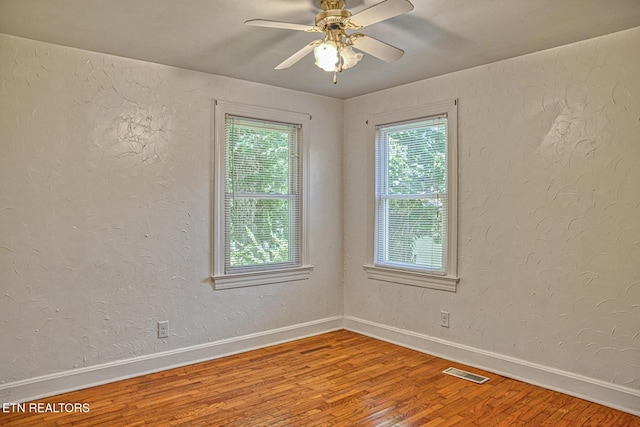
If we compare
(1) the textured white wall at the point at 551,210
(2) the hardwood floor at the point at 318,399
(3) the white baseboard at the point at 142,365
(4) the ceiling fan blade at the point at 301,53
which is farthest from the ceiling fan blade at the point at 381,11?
(3) the white baseboard at the point at 142,365

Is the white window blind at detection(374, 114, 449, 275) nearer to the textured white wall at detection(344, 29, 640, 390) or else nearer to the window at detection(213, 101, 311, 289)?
the textured white wall at detection(344, 29, 640, 390)

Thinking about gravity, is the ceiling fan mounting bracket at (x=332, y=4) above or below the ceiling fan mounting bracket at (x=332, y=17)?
above

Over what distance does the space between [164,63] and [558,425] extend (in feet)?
11.8

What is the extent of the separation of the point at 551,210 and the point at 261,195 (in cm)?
235

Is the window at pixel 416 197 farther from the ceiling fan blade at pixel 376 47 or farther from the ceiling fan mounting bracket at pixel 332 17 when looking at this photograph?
the ceiling fan mounting bracket at pixel 332 17

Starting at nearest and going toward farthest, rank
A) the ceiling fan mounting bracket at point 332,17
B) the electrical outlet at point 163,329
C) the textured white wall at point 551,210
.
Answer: the ceiling fan mounting bracket at point 332,17 → the textured white wall at point 551,210 → the electrical outlet at point 163,329

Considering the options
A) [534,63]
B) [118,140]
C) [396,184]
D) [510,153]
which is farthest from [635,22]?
[118,140]

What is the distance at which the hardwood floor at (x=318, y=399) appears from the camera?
109 inches

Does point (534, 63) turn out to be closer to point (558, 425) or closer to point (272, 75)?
point (272, 75)

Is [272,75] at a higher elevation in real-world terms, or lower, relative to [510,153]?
higher

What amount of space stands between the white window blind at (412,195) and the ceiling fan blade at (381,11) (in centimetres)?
179

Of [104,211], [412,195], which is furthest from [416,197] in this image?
[104,211]

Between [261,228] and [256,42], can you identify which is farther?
[261,228]

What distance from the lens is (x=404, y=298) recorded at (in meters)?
4.27
